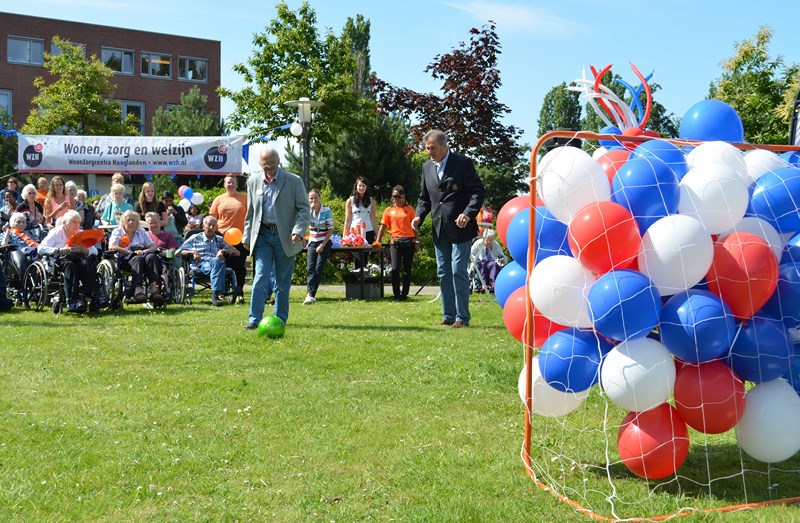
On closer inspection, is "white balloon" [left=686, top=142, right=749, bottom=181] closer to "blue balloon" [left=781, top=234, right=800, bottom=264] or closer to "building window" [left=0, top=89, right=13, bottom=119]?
"blue balloon" [left=781, top=234, right=800, bottom=264]

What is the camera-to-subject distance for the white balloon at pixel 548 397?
168 inches

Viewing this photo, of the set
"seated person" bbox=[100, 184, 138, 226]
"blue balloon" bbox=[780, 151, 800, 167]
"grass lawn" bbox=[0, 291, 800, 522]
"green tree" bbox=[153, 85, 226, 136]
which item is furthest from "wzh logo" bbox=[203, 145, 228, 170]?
"blue balloon" bbox=[780, 151, 800, 167]

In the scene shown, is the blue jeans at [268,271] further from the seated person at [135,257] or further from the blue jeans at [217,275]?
the blue jeans at [217,275]

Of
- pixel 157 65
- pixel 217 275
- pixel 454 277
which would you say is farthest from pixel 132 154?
pixel 157 65

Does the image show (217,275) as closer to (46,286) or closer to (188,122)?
(46,286)

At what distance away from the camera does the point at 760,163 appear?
4398mm

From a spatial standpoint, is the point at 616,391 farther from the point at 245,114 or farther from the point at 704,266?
the point at 245,114

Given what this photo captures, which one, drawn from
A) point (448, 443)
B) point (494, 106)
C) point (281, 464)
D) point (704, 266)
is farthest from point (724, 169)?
point (494, 106)

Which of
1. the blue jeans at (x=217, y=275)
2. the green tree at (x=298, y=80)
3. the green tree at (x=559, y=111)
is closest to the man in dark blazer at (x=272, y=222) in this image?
the blue jeans at (x=217, y=275)

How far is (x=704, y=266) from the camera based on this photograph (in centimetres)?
388

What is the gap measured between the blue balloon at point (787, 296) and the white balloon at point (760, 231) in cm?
8

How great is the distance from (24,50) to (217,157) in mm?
36986

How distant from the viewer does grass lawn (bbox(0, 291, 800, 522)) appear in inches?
156

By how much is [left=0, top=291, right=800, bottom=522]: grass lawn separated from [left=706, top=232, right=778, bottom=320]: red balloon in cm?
92
